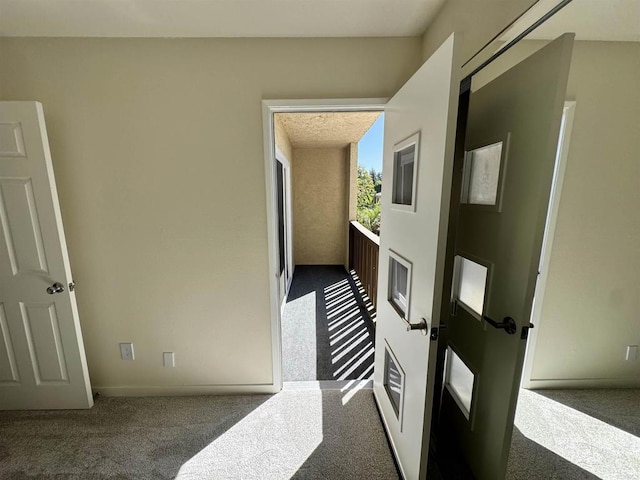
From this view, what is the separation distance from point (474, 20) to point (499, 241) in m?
0.95

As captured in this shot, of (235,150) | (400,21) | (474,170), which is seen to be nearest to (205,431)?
(235,150)

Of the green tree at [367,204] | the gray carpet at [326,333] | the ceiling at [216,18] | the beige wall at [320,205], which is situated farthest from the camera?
the beige wall at [320,205]

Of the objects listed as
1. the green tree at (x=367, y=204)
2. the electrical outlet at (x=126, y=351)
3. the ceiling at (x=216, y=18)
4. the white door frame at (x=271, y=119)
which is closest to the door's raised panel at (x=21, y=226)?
the electrical outlet at (x=126, y=351)

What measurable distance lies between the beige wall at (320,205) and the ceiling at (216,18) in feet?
11.6

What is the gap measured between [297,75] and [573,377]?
6.15ft

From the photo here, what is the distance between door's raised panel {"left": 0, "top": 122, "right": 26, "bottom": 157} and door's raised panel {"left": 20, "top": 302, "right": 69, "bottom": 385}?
94 cm

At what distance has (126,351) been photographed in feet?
A: 6.07

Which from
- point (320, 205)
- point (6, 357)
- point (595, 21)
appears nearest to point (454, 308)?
point (595, 21)

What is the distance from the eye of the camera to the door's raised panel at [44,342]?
1.65 m

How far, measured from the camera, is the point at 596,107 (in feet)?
2.01

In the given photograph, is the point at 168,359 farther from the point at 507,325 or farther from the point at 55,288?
the point at 507,325

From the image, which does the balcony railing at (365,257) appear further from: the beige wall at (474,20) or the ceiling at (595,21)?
the ceiling at (595,21)

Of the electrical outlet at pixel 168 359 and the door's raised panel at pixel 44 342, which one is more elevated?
the door's raised panel at pixel 44 342

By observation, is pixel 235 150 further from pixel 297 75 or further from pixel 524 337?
pixel 524 337
